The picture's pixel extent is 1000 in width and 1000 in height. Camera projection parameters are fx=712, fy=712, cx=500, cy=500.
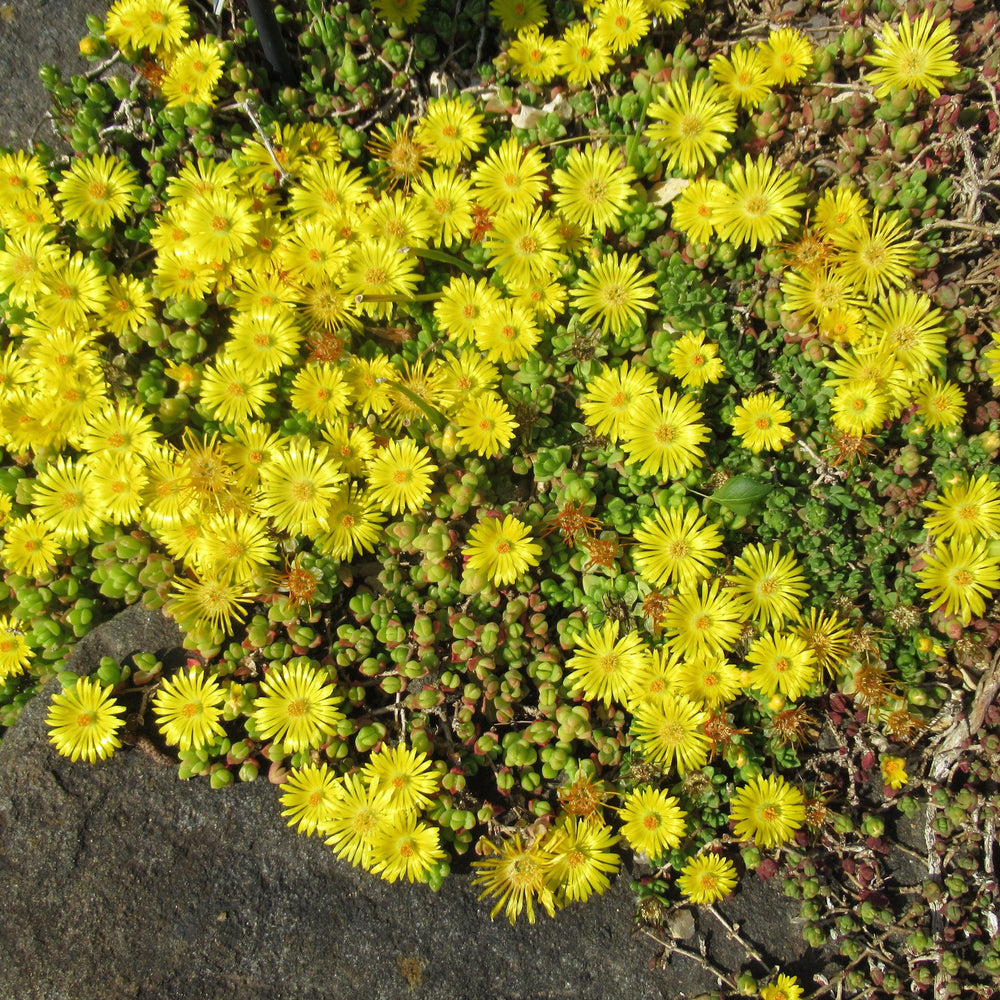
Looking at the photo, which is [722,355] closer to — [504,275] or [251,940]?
[504,275]

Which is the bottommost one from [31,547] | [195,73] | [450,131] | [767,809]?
[767,809]

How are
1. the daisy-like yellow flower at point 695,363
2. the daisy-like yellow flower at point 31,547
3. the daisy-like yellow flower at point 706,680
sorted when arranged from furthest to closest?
1. the daisy-like yellow flower at point 31,547
2. the daisy-like yellow flower at point 695,363
3. the daisy-like yellow flower at point 706,680

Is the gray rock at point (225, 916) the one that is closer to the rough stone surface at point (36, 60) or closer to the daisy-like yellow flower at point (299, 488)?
the daisy-like yellow flower at point (299, 488)

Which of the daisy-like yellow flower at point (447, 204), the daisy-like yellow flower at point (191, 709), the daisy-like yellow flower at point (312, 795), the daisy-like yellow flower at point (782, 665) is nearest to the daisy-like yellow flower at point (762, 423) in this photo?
the daisy-like yellow flower at point (782, 665)

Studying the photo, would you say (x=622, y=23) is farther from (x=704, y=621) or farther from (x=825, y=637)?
(x=825, y=637)

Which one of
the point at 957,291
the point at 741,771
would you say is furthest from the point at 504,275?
the point at 741,771

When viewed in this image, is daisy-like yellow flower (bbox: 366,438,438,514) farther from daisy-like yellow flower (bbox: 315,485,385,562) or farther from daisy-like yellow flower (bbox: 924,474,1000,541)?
daisy-like yellow flower (bbox: 924,474,1000,541)

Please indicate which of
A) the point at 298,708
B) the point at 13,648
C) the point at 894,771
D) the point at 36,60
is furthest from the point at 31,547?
the point at 894,771
